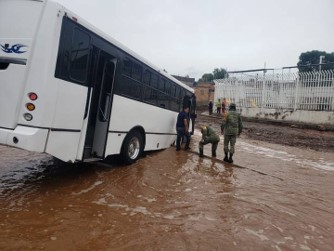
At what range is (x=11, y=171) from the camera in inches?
251

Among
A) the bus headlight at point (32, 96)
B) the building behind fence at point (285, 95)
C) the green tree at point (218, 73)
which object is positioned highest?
the green tree at point (218, 73)

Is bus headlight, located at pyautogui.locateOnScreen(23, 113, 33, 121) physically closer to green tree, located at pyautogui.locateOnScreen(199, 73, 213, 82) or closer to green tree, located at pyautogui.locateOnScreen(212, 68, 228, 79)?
green tree, located at pyautogui.locateOnScreen(212, 68, 228, 79)

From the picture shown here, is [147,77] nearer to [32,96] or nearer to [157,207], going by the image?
[32,96]

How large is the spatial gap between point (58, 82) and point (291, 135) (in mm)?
14950

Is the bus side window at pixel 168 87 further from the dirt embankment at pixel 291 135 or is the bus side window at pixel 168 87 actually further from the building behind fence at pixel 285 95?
the building behind fence at pixel 285 95

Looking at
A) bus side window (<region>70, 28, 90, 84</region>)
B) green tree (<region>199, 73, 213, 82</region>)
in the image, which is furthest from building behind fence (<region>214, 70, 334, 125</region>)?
green tree (<region>199, 73, 213, 82</region>)

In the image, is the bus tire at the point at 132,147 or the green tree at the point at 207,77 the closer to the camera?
the bus tire at the point at 132,147

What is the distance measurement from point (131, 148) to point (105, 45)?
9.23 feet

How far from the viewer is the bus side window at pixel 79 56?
17.0 feet

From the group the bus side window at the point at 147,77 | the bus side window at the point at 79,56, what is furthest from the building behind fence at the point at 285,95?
the bus side window at the point at 79,56

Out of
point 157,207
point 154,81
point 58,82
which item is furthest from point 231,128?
point 58,82

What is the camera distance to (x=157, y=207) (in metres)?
4.86

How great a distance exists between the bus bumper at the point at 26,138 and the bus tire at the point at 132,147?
8.92 ft

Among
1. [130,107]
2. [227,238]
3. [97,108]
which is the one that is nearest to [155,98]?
[130,107]
